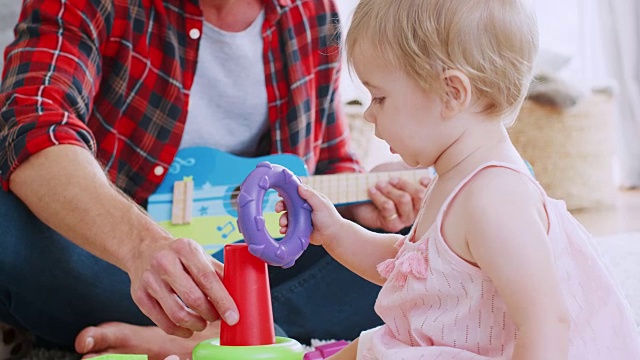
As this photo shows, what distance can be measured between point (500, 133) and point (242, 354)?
0.35 metres

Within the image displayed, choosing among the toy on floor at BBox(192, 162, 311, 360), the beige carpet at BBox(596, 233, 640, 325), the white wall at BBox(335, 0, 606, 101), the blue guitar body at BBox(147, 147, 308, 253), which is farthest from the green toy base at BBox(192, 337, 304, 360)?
the white wall at BBox(335, 0, 606, 101)

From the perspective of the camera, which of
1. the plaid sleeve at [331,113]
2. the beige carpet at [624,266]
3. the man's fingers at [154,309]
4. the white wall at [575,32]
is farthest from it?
the white wall at [575,32]

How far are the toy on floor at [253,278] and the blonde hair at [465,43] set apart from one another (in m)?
0.19

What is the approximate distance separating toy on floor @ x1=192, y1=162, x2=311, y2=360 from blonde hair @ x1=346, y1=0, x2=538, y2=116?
0.19m

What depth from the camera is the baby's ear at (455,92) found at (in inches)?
32.9

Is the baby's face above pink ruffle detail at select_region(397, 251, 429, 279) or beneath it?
above

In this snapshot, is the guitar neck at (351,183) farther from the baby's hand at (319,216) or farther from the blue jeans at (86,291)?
the baby's hand at (319,216)

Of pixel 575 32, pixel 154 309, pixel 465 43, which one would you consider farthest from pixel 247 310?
pixel 575 32

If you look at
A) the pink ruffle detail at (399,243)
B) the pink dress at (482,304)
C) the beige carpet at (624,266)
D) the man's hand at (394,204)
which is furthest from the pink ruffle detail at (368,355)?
the man's hand at (394,204)

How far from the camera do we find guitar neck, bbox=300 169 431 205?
Answer: 156 centimetres

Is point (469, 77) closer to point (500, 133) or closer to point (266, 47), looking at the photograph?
point (500, 133)

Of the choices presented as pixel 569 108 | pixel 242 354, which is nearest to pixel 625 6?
pixel 569 108

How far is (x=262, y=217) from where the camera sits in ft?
2.89

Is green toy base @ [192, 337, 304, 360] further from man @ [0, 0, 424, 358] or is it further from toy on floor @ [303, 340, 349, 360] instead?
toy on floor @ [303, 340, 349, 360]
